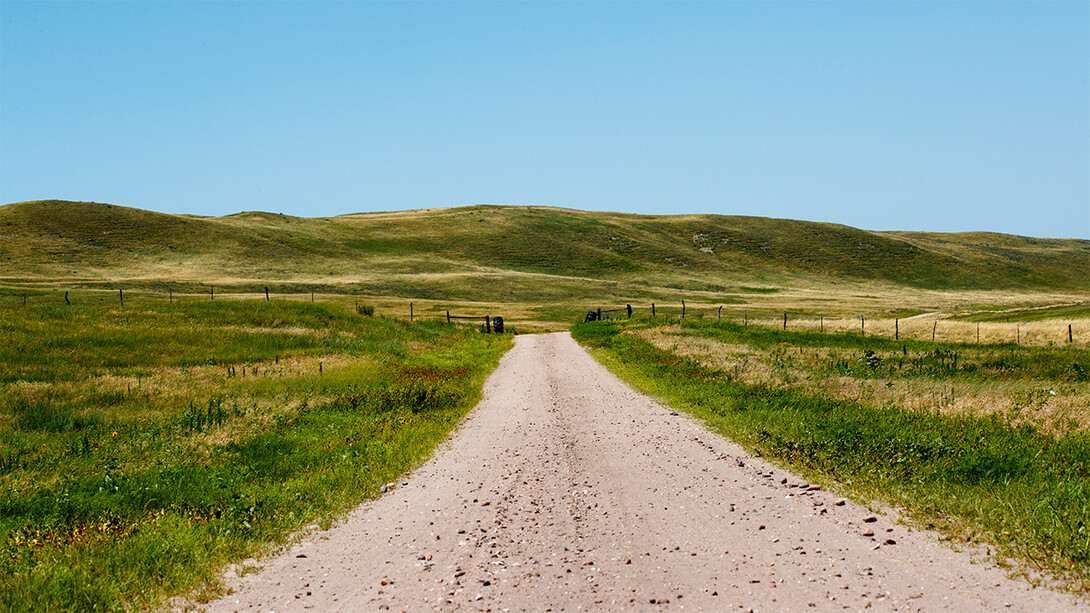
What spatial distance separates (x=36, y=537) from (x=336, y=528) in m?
3.22

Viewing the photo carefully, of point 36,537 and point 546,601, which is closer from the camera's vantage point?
point 546,601

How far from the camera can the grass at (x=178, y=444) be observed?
281 inches

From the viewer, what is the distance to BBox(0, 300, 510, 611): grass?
23.4 ft

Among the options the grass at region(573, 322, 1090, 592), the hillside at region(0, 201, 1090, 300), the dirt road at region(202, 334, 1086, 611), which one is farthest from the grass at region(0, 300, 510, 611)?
the hillside at region(0, 201, 1090, 300)

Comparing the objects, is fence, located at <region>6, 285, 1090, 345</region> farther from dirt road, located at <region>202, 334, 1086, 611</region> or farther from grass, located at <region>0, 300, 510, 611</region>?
dirt road, located at <region>202, 334, 1086, 611</region>

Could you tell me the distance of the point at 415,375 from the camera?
2209 cm

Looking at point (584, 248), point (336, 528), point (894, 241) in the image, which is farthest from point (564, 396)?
point (894, 241)

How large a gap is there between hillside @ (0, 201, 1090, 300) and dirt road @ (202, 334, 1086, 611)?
74995 millimetres

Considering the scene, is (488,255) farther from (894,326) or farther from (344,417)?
(344,417)

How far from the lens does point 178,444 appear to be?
1263cm

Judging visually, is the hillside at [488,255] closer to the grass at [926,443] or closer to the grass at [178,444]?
the grass at [178,444]

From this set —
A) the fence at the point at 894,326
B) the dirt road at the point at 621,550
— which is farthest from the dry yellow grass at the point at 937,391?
the fence at the point at 894,326

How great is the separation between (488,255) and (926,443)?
114290 millimetres

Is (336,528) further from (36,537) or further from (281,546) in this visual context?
(36,537)
